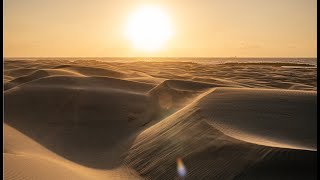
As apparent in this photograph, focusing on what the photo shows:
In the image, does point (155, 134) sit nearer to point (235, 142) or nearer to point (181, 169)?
point (181, 169)

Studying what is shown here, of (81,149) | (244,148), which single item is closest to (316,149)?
(244,148)

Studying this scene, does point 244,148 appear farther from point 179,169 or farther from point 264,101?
point 264,101

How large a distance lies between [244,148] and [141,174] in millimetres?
1392

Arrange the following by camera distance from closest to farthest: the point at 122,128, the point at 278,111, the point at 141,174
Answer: the point at 141,174
the point at 278,111
the point at 122,128

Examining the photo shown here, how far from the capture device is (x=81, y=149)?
6.12 meters

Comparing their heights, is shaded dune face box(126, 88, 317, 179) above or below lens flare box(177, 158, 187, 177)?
above

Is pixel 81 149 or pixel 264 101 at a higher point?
pixel 264 101

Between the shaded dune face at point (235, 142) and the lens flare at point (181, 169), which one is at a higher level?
the shaded dune face at point (235, 142)

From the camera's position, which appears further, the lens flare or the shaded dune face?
the lens flare

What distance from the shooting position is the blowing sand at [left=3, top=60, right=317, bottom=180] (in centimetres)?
404

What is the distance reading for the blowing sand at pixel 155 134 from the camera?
4.04m

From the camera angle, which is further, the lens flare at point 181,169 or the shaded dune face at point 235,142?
the lens flare at point 181,169

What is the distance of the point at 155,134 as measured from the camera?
6.00 m

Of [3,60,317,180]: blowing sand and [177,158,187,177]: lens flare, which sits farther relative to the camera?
[177,158,187,177]: lens flare
